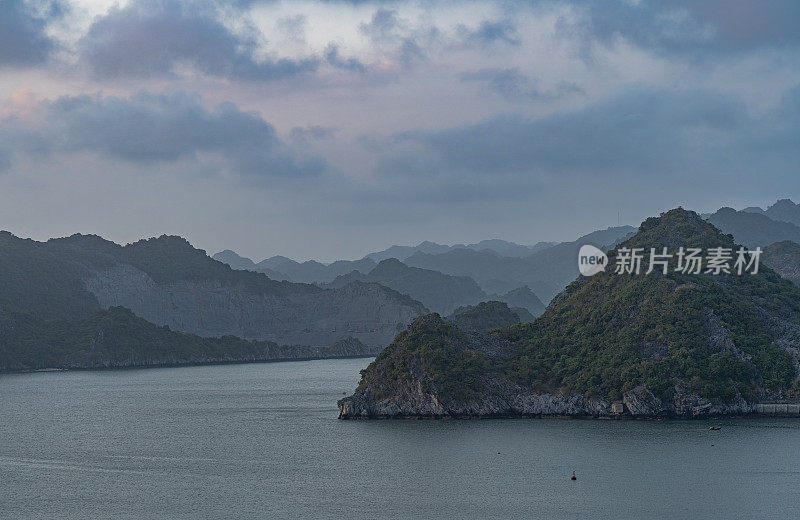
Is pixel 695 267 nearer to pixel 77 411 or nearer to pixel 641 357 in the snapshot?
pixel 641 357

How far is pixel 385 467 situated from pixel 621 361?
3773cm

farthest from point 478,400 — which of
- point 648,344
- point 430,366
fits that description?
point 648,344

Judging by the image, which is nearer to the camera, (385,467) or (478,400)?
(385,467)

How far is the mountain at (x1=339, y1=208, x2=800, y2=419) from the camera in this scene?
Result: 344 feet

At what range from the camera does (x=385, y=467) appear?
83188 millimetres

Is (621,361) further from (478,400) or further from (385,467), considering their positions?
(385,467)

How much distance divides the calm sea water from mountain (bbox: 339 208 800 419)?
3215 millimetres

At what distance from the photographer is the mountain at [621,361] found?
4134 inches

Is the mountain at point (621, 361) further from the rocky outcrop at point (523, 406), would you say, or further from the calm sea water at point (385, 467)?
the calm sea water at point (385, 467)

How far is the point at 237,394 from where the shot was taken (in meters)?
155

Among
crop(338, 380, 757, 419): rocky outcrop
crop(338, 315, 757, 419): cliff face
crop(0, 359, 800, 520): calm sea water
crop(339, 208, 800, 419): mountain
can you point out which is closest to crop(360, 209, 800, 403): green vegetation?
crop(339, 208, 800, 419): mountain

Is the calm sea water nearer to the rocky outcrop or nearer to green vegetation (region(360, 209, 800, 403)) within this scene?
the rocky outcrop

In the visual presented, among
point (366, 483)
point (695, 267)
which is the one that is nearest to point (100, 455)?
point (366, 483)

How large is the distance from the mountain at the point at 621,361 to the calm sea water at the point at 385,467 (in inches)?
127
